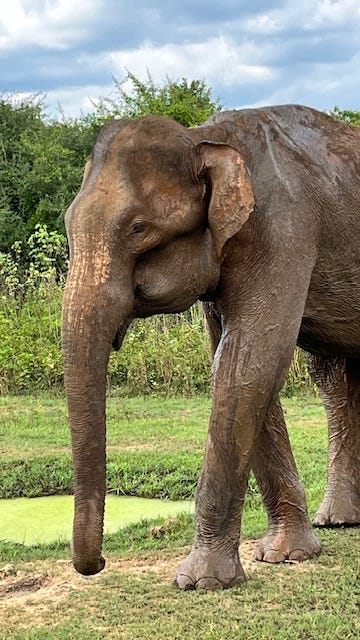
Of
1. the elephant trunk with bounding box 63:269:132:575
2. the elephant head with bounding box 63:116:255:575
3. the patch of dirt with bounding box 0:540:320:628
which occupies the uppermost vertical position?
the elephant head with bounding box 63:116:255:575

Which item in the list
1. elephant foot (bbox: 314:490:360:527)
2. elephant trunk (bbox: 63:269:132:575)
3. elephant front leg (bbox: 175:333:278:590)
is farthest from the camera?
elephant foot (bbox: 314:490:360:527)

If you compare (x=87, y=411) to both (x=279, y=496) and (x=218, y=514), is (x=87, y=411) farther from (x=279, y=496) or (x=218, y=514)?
(x=279, y=496)

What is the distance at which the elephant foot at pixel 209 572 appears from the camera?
11.8 ft

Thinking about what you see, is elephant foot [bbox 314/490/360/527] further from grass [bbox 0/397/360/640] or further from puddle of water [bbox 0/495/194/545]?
puddle of water [bbox 0/495/194/545]

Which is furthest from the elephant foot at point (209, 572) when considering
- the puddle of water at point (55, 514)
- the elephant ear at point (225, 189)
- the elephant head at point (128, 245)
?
the puddle of water at point (55, 514)

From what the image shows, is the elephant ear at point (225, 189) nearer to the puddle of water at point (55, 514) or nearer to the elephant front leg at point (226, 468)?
the elephant front leg at point (226, 468)

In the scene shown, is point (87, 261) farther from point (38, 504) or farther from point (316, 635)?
point (38, 504)

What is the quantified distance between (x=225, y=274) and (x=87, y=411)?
785 mm

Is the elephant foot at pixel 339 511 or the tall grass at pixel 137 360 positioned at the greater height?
the tall grass at pixel 137 360

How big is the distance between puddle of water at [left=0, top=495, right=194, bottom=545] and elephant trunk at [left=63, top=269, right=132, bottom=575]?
6.68ft

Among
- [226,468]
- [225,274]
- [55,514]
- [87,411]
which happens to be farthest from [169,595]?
[55,514]

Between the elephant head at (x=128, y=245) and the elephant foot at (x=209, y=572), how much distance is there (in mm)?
589

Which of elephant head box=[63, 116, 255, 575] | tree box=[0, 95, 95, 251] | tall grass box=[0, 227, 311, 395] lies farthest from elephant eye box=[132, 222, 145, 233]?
tree box=[0, 95, 95, 251]

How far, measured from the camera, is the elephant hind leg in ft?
15.0
